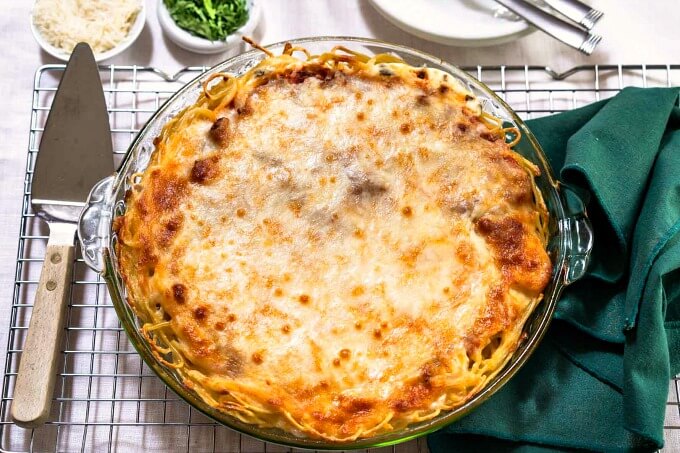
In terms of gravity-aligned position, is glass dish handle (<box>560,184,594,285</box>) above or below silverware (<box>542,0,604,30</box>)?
below

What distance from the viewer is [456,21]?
2.37 meters

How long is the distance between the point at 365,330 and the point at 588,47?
1193mm

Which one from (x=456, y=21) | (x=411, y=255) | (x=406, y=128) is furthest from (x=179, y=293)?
(x=456, y=21)

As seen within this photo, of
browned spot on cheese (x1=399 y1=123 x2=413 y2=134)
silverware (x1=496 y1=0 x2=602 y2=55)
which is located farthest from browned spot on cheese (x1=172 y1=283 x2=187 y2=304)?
silverware (x1=496 y1=0 x2=602 y2=55)

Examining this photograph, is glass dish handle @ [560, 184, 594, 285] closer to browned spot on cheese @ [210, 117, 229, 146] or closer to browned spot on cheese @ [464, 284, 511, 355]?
browned spot on cheese @ [464, 284, 511, 355]

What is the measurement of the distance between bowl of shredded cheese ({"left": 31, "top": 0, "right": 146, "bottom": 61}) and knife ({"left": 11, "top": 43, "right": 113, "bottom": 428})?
142mm

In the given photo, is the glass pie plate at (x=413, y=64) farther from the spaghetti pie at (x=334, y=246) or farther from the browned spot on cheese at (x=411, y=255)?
the browned spot on cheese at (x=411, y=255)

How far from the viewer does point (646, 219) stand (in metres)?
1.93

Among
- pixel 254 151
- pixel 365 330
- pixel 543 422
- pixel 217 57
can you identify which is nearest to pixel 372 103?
pixel 254 151

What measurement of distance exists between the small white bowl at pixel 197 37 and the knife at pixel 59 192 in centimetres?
27

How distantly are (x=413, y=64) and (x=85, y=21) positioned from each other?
1.02 m

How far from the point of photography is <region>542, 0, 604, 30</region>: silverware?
2.35m

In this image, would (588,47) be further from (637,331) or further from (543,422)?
(543,422)

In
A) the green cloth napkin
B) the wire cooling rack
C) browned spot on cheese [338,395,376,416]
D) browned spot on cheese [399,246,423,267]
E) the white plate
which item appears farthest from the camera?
the white plate
